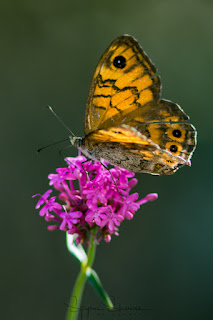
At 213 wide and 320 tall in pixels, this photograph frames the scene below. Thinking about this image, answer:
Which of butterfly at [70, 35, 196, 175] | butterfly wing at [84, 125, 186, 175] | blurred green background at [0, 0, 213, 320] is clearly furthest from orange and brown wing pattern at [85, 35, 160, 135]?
blurred green background at [0, 0, 213, 320]

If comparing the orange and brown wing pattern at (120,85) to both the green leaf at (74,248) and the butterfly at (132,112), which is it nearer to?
the butterfly at (132,112)

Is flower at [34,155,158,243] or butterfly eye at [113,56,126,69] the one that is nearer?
flower at [34,155,158,243]

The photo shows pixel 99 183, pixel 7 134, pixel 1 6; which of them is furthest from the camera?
pixel 1 6

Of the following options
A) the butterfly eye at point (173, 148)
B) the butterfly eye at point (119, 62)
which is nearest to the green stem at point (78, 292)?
the butterfly eye at point (173, 148)

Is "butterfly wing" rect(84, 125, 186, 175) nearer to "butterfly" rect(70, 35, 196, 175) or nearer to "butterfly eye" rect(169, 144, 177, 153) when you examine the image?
"butterfly" rect(70, 35, 196, 175)

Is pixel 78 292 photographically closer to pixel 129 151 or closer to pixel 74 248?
pixel 74 248

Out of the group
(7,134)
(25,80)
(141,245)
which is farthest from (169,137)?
(25,80)

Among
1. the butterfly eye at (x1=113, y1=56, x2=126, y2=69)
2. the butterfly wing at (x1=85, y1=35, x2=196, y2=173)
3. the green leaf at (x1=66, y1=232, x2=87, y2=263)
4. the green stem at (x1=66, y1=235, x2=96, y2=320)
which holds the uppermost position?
the butterfly eye at (x1=113, y1=56, x2=126, y2=69)

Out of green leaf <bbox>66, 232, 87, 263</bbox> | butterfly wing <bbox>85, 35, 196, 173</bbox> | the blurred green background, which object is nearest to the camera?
green leaf <bbox>66, 232, 87, 263</bbox>

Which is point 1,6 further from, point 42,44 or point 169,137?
point 169,137
